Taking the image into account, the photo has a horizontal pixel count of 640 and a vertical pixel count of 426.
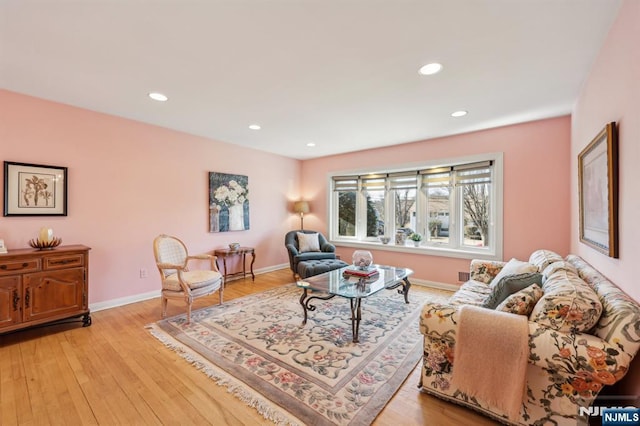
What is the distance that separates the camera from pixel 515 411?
4.63ft

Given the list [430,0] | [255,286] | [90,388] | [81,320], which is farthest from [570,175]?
[81,320]

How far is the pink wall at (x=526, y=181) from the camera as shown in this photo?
3.42m

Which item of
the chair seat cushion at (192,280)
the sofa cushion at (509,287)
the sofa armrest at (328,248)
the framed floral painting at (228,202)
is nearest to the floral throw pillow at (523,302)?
the sofa cushion at (509,287)

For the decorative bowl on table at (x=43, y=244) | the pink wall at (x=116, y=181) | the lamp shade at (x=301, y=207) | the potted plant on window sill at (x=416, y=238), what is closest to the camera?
the decorative bowl on table at (x=43, y=244)

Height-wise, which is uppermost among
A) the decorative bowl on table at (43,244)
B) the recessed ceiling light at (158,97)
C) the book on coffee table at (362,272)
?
the recessed ceiling light at (158,97)

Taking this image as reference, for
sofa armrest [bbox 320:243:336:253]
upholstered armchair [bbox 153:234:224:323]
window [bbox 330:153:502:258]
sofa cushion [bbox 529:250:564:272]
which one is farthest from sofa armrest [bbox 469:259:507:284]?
upholstered armchair [bbox 153:234:224:323]

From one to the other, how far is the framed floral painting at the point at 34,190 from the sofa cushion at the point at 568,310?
179 inches

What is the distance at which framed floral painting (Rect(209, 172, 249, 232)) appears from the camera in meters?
4.54

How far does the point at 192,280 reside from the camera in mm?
3148

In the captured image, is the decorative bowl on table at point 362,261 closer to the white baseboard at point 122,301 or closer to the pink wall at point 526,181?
the pink wall at point 526,181

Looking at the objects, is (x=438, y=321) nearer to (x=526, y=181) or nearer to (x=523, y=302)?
(x=523, y=302)

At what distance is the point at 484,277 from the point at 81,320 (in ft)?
15.3

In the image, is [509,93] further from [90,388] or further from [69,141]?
[69,141]

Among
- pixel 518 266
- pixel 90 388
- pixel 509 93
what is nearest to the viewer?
pixel 90 388
